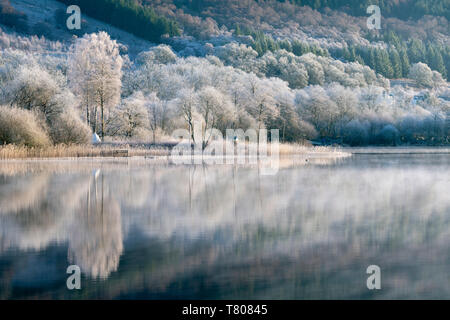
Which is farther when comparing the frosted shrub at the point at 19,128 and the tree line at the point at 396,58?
the tree line at the point at 396,58

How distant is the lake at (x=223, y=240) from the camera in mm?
9578

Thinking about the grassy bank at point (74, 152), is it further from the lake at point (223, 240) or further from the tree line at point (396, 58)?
the tree line at point (396, 58)

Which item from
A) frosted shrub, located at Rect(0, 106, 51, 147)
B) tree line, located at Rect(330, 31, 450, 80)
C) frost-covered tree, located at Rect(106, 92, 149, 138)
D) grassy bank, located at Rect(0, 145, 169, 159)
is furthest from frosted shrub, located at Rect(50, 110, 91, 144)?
tree line, located at Rect(330, 31, 450, 80)

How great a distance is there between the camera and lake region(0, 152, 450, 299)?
377 inches

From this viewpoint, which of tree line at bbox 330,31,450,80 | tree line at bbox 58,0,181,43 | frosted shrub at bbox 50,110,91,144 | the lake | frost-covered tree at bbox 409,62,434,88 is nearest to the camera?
the lake

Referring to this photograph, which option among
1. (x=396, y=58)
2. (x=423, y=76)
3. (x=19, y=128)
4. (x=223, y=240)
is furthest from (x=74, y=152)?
(x=396, y=58)

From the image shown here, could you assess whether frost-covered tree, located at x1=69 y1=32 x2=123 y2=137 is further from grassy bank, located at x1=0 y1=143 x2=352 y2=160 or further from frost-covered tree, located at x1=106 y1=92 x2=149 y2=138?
grassy bank, located at x1=0 y1=143 x2=352 y2=160

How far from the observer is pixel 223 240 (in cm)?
1327

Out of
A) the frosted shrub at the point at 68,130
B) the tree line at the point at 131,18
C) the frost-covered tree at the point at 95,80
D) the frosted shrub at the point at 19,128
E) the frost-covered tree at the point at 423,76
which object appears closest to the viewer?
the frosted shrub at the point at 19,128

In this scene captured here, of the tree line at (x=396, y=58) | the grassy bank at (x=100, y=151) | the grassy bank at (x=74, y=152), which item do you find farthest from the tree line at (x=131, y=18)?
the grassy bank at (x=74, y=152)

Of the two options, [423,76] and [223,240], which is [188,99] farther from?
[423,76]
